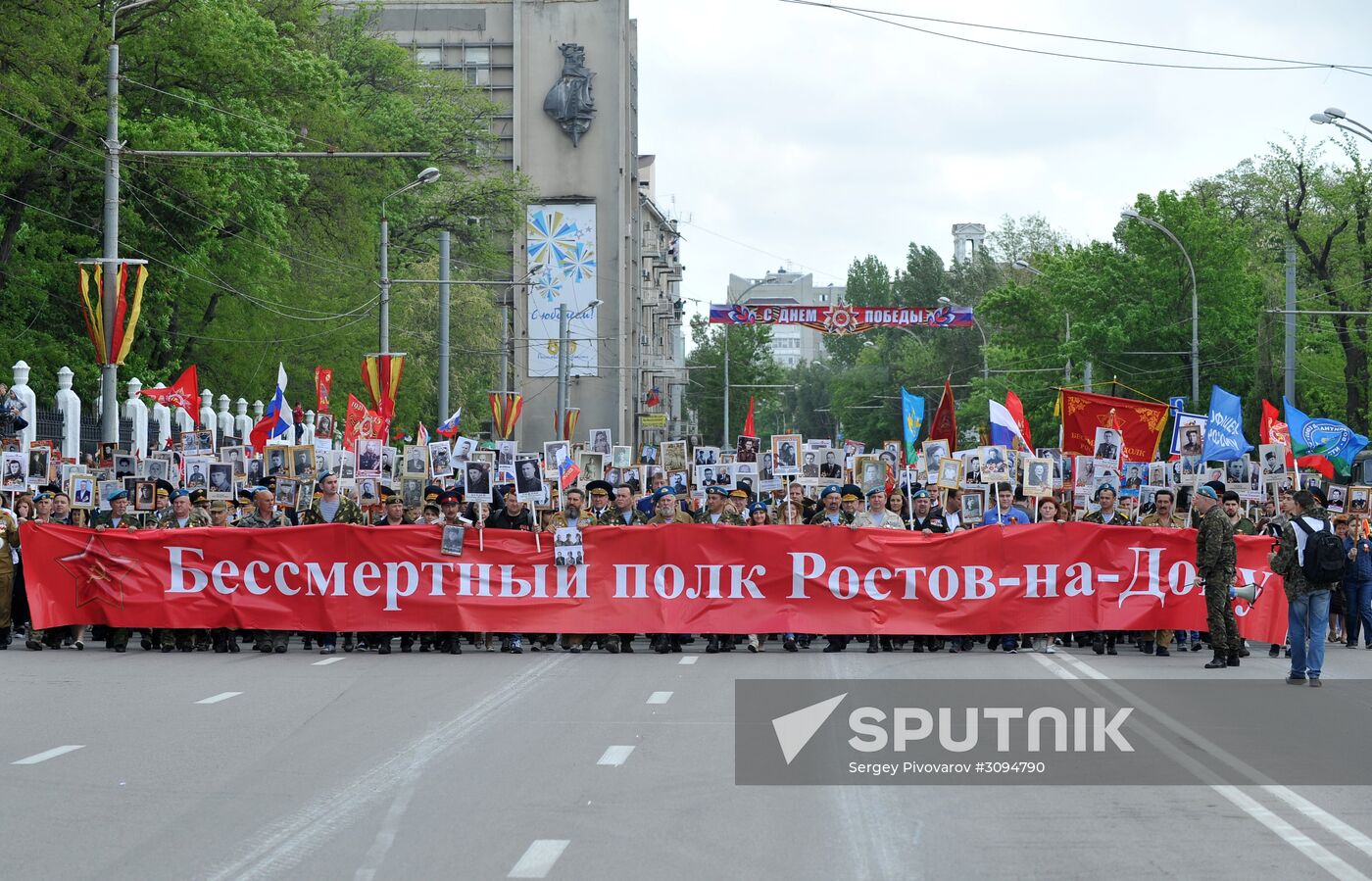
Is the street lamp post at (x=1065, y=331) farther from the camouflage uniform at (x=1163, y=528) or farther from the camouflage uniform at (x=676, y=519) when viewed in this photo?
the camouflage uniform at (x=676, y=519)

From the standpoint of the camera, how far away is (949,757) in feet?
33.6

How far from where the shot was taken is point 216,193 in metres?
35.5

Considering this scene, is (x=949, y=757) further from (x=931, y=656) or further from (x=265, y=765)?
(x=931, y=656)

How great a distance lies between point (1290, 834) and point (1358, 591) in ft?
38.4

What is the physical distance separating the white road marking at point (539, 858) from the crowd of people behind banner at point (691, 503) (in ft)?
29.1

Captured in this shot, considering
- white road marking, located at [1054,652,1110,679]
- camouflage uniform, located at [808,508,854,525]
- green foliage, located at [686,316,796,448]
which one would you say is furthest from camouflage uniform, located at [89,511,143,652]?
green foliage, located at [686,316,796,448]

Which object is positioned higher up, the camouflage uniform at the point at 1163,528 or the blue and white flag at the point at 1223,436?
the blue and white flag at the point at 1223,436

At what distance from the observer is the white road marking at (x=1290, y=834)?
281 inches

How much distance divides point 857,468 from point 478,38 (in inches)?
A: 2746

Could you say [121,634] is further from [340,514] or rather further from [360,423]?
[360,423]

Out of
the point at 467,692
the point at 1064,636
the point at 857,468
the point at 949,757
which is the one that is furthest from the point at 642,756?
the point at 857,468

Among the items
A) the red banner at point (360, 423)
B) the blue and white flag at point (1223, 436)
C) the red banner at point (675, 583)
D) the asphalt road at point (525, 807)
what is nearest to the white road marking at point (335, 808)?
the asphalt road at point (525, 807)

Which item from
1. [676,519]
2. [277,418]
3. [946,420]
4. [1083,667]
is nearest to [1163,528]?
[1083,667]

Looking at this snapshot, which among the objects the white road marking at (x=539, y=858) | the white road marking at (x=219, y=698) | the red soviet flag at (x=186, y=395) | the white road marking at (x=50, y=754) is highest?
the red soviet flag at (x=186, y=395)
